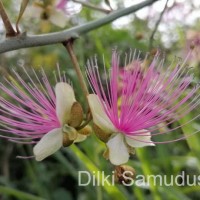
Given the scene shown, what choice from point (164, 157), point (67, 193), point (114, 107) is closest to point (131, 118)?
point (114, 107)

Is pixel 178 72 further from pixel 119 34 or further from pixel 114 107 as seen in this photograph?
pixel 119 34

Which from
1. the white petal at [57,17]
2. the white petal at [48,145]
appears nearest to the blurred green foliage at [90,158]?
the white petal at [57,17]

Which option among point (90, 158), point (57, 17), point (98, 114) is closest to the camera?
point (98, 114)

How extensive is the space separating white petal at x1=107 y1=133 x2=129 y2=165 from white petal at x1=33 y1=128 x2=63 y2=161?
0.24 ft

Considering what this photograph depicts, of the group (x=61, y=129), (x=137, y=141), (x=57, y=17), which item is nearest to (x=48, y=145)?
(x=61, y=129)

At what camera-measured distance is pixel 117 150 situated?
0.76 meters

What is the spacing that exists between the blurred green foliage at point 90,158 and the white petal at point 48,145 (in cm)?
23

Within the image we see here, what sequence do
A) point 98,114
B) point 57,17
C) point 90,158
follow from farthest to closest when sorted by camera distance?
point 90,158 → point 57,17 → point 98,114

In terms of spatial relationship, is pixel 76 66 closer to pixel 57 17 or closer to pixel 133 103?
pixel 133 103

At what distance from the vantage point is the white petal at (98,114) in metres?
0.73

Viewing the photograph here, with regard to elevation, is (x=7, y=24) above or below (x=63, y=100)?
above

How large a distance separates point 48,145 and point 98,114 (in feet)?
0.30

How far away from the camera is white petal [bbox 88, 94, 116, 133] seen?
726 mm

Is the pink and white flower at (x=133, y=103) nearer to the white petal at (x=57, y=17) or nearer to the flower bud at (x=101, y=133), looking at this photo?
the flower bud at (x=101, y=133)
